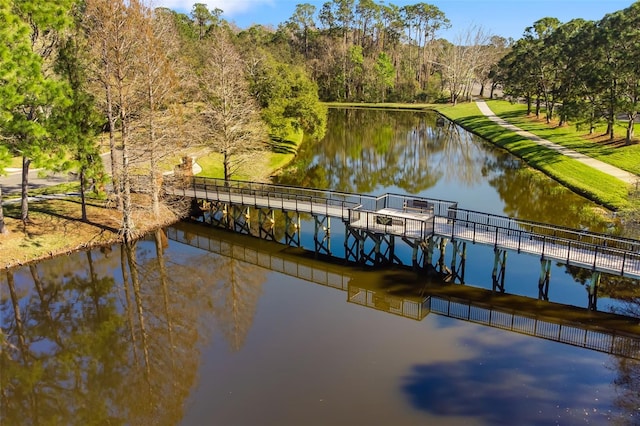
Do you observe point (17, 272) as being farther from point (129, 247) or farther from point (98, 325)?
point (98, 325)

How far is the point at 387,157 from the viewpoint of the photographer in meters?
57.2

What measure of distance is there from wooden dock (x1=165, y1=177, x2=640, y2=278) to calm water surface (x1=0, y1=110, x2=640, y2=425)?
1.98 meters

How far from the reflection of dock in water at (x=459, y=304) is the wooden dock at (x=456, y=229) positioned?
77.1 inches

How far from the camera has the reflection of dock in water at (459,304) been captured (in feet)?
63.7

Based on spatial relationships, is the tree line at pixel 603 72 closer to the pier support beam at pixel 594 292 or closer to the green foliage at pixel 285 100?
the green foliage at pixel 285 100

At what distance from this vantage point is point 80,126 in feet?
90.8

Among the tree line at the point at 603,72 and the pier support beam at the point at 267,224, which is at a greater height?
the tree line at the point at 603,72

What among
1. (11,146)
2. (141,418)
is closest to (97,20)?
(11,146)

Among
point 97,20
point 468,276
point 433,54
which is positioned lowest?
point 468,276

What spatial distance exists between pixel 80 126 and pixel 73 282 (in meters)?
8.38

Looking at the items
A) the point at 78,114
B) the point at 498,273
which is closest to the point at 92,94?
the point at 78,114

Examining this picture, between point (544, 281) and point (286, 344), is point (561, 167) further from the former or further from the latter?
point (286, 344)

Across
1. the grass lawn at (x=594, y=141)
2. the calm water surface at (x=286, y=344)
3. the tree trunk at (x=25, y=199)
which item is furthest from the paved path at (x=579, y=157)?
the tree trunk at (x=25, y=199)

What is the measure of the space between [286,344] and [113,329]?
7.23 meters
